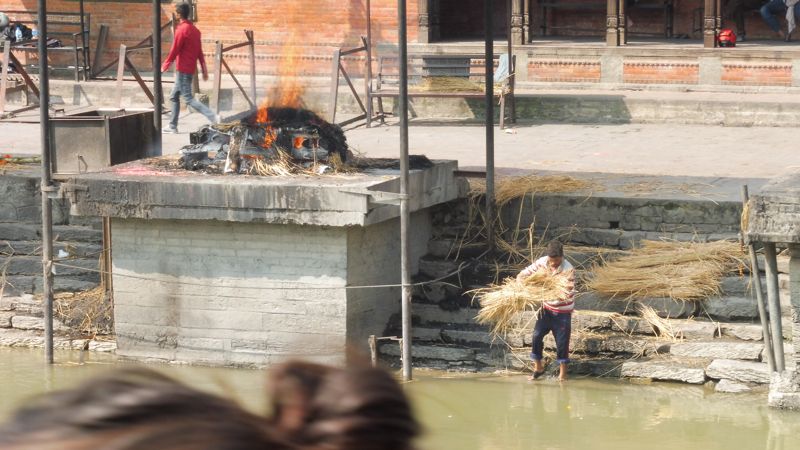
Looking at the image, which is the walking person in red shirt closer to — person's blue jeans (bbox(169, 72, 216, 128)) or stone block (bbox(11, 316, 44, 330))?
person's blue jeans (bbox(169, 72, 216, 128))

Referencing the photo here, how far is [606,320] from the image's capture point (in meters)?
11.0

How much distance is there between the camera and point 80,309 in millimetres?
12453

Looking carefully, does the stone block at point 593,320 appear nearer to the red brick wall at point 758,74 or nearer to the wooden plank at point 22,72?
the red brick wall at point 758,74

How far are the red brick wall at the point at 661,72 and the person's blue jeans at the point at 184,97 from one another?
244 inches

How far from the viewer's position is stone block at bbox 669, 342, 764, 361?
10.2 m

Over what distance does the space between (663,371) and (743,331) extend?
73 cm

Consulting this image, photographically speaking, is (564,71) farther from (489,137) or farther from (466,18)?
(489,137)

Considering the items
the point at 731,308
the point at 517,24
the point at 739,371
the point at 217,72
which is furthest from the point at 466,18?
the point at 739,371

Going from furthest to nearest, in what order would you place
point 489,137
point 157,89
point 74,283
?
point 157,89, point 74,283, point 489,137

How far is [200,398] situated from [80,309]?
452 inches

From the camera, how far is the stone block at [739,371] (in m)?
9.94

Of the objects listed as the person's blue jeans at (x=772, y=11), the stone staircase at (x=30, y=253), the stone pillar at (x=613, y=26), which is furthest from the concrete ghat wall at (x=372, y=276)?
the person's blue jeans at (x=772, y=11)

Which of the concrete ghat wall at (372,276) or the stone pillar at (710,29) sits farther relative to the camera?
the stone pillar at (710,29)

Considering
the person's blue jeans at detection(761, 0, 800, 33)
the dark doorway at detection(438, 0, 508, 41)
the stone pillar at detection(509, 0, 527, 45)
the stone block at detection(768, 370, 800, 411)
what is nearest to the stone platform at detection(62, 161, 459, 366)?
the stone block at detection(768, 370, 800, 411)
